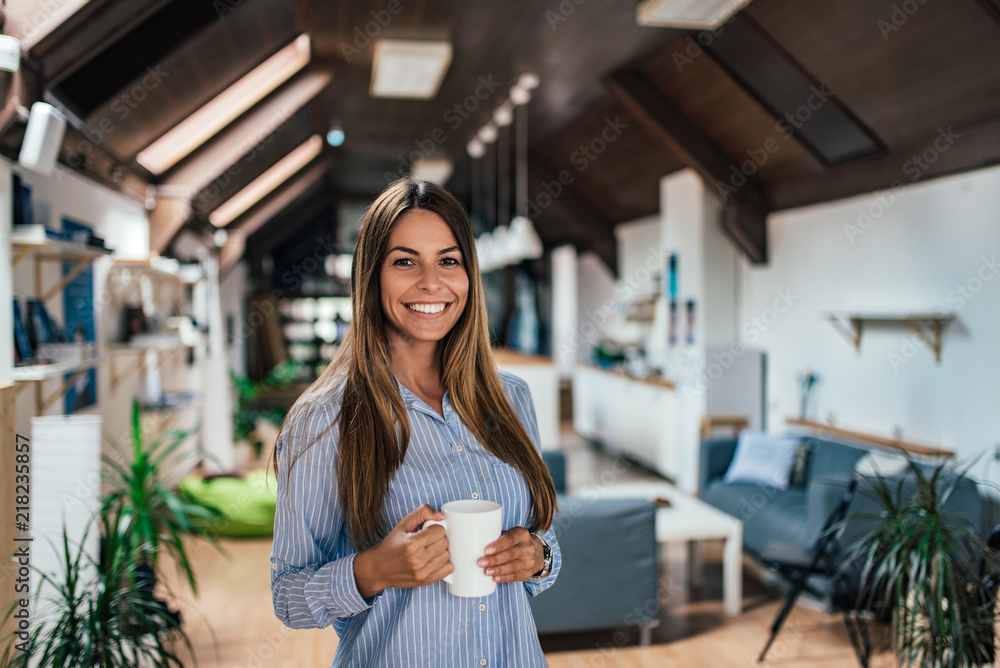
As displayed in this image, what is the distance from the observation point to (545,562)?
46.6 inches

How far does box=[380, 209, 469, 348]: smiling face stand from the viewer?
1.14 meters

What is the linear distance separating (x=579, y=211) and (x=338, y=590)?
27.5 feet

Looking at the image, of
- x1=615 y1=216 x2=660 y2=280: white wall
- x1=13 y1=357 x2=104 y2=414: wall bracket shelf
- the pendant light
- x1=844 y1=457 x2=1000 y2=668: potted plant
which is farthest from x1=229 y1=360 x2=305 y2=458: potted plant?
x1=844 y1=457 x2=1000 y2=668: potted plant

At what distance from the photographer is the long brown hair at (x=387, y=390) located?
111 cm

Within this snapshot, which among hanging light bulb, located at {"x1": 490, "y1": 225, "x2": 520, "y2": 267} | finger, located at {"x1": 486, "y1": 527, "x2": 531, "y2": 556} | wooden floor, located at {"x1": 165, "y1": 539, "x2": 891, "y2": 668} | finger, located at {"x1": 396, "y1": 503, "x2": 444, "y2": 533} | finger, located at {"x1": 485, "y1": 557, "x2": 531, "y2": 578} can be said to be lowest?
wooden floor, located at {"x1": 165, "y1": 539, "x2": 891, "y2": 668}

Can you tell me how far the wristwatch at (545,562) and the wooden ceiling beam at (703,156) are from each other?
516 cm

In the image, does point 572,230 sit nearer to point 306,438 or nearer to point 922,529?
point 922,529

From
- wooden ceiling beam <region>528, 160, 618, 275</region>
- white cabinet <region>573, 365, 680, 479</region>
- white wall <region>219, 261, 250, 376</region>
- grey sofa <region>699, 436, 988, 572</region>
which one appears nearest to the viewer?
grey sofa <region>699, 436, 988, 572</region>

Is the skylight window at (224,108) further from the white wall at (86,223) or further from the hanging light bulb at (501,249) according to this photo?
the hanging light bulb at (501,249)

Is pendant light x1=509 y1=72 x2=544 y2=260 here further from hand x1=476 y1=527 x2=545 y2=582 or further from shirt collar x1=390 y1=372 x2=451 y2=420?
hand x1=476 y1=527 x2=545 y2=582

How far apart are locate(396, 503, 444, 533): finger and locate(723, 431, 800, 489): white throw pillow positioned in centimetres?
425

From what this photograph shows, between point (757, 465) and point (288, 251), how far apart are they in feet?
36.3

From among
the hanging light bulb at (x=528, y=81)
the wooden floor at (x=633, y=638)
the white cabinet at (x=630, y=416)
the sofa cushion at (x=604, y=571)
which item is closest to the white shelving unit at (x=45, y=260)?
the wooden floor at (x=633, y=638)

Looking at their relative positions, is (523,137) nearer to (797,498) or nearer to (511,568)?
(797,498)
